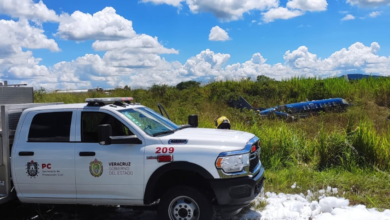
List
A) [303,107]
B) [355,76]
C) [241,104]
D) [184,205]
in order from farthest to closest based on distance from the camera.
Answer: [355,76] < [303,107] < [241,104] < [184,205]

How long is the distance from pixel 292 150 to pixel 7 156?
22.5ft

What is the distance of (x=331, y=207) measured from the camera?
249 inches

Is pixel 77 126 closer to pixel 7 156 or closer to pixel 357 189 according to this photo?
pixel 7 156

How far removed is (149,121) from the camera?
20.3ft

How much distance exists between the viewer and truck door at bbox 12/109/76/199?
568 cm

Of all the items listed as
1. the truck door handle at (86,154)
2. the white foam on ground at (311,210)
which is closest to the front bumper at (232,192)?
the white foam on ground at (311,210)

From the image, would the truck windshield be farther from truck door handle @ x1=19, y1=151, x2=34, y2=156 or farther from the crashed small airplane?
the crashed small airplane

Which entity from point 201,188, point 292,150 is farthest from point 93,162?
point 292,150

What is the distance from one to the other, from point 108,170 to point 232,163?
5.99 feet

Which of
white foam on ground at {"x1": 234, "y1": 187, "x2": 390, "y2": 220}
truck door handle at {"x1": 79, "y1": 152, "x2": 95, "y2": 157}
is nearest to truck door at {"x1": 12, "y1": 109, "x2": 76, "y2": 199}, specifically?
truck door handle at {"x1": 79, "y1": 152, "x2": 95, "y2": 157}

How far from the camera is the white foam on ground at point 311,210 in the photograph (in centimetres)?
597

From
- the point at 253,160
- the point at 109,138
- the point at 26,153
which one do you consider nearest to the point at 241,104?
the point at 253,160

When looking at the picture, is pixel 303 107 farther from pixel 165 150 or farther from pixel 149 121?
pixel 165 150

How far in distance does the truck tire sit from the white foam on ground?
3.55ft
